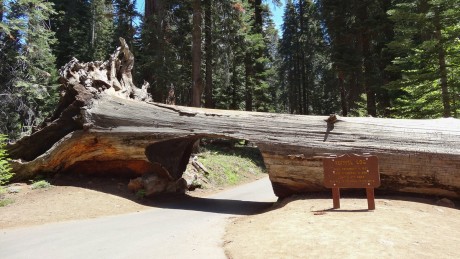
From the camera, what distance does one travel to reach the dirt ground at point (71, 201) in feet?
28.6

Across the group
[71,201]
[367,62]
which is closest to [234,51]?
[367,62]

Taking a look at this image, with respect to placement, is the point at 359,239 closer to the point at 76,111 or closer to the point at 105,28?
the point at 76,111

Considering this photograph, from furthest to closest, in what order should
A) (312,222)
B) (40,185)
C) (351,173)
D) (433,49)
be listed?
(433,49)
(40,185)
(351,173)
(312,222)

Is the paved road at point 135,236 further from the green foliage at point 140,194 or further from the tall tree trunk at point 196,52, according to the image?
the tall tree trunk at point 196,52

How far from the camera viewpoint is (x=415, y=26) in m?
13.4

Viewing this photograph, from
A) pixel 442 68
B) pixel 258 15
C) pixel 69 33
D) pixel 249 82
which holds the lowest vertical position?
pixel 442 68

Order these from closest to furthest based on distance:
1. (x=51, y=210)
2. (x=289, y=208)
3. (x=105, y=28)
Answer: (x=289, y=208), (x=51, y=210), (x=105, y=28)

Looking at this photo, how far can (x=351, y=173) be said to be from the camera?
8.02 metres

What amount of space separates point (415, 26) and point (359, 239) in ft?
35.5

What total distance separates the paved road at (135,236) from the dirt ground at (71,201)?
2.07ft

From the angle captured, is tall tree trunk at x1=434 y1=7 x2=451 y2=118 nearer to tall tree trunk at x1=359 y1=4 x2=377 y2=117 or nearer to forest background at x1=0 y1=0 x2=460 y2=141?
forest background at x1=0 y1=0 x2=460 y2=141

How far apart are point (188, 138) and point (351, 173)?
5492mm

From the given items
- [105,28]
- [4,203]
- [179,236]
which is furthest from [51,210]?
[105,28]

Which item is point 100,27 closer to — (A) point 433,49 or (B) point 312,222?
(A) point 433,49
